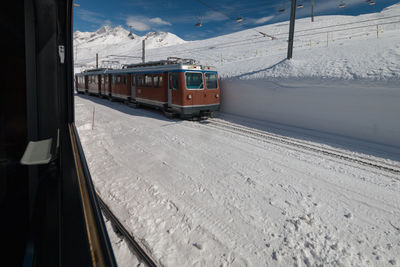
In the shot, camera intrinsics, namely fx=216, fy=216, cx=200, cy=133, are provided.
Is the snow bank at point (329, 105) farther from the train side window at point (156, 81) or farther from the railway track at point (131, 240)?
the railway track at point (131, 240)

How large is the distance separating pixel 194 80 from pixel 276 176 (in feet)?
23.3

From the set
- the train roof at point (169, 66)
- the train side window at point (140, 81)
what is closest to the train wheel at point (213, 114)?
the train roof at point (169, 66)

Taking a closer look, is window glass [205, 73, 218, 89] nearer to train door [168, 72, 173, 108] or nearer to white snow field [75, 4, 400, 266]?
train door [168, 72, 173, 108]

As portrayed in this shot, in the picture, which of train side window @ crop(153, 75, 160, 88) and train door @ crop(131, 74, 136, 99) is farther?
train door @ crop(131, 74, 136, 99)

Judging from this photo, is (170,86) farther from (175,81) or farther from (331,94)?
(331,94)

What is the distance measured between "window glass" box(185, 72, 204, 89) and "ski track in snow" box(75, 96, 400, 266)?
14.8 feet

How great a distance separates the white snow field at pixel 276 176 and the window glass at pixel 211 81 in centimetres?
198

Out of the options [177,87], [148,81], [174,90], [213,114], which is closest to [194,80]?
[177,87]

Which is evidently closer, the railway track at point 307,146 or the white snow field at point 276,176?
the white snow field at point 276,176

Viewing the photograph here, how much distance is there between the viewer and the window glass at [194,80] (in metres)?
10.6

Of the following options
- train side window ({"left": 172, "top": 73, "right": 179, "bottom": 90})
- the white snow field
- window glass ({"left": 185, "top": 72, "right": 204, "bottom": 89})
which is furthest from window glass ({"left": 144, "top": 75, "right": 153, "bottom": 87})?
window glass ({"left": 185, "top": 72, "right": 204, "bottom": 89})

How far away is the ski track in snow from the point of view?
2.93 metres

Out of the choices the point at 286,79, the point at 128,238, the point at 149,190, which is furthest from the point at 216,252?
the point at 286,79

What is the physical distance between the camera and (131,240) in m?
3.00
